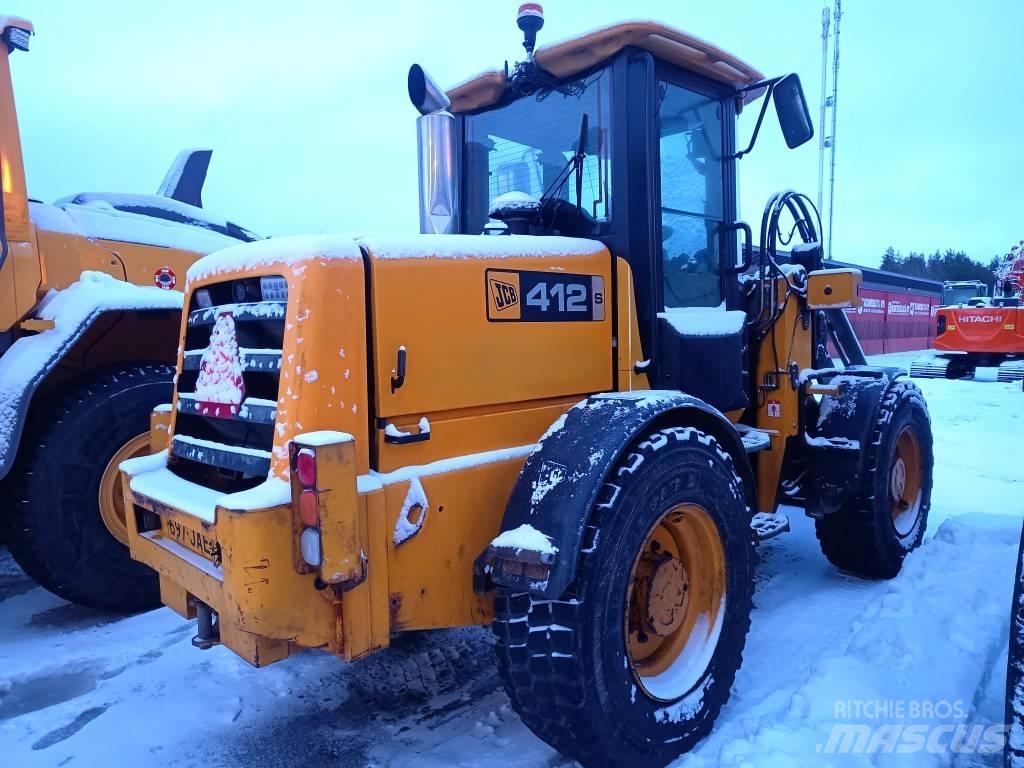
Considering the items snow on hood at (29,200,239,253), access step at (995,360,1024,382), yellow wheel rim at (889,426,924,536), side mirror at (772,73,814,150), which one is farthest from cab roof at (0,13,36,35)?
access step at (995,360,1024,382)

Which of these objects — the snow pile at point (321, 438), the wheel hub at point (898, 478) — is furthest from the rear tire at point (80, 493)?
the wheel hub at point (898, 478)

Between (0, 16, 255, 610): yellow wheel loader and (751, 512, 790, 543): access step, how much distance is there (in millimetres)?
3241

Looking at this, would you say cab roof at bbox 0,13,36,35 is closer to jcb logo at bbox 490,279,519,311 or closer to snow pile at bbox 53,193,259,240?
snow pile at bbox 53,193,259,240

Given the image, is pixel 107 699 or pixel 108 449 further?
pixel 108 449

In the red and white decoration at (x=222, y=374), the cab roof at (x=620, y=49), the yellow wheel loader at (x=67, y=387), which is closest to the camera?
the red and white decoration at (x=222, y=374)

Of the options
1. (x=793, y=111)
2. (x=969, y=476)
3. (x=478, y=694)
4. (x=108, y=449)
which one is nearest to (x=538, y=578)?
(x=478, y=694)

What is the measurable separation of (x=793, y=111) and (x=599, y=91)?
2.97 feet

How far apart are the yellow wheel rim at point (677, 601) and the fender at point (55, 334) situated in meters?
2.91

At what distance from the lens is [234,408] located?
7.86 feet

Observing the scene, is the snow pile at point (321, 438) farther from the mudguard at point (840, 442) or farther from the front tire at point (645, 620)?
the mudguard at point (840, 442)

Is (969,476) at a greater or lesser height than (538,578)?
lesser

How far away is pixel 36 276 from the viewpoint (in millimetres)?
3920

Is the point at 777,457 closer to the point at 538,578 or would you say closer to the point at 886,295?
the point at 538,578

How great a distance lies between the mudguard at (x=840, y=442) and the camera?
3.81 metres
